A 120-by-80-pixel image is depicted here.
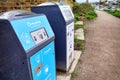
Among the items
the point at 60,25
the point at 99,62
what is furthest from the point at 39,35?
the point at 99,62

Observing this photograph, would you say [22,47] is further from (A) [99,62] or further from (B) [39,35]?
(A) [99,62]

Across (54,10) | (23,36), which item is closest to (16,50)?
(23,36)

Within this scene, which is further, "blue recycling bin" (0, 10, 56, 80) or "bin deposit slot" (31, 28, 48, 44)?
"bin deposit slot" (31, 28, 48, 44)

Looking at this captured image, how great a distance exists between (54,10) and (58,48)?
74 centimetres

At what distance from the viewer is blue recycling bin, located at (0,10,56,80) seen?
1758 millimetres

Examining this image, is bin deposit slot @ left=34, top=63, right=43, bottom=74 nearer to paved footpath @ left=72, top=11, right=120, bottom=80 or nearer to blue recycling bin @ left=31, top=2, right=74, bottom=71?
blue recycling bin @ left=31, top=2, right=74, bottom=71

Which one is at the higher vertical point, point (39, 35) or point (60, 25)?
point (39, 35)

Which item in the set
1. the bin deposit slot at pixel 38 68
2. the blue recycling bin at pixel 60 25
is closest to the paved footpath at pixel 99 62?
the blue recycling bin at pixel 60 25

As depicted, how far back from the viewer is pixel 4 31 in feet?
5.91

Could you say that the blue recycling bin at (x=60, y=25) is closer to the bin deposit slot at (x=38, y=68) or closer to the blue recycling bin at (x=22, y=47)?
the blue recycling bin at (x=22, y=47)

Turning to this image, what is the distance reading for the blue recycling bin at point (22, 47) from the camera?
1758 mm

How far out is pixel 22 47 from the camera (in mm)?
1736

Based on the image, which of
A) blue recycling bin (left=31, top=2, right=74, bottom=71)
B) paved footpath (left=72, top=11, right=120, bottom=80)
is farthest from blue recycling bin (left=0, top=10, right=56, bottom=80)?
paved footpath (left=72, top=11, right=120, bottom=80)

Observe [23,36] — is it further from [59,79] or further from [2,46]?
[59,79]
